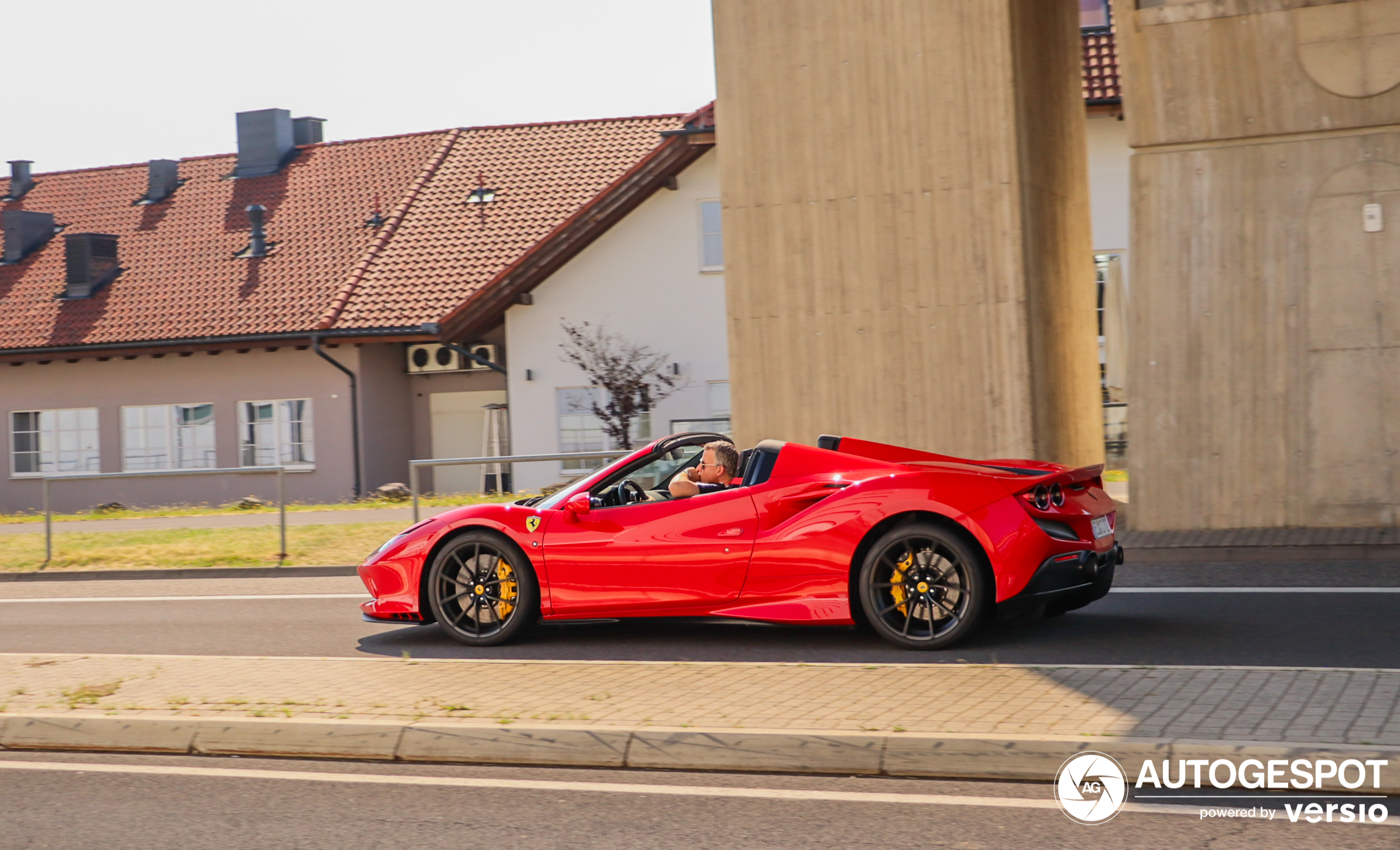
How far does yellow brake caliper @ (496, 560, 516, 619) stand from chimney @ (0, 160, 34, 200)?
31.5 m

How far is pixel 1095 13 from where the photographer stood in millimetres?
27859

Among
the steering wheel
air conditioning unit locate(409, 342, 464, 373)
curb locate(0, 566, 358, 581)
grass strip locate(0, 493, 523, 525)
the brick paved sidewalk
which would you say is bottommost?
the brick paved sidewalk

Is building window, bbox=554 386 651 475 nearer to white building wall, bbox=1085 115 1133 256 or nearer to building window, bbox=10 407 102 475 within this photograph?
white building wall, bbox=1085 115 1133 256

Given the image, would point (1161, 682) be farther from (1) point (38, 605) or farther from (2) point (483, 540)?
(1) point (38, 605)

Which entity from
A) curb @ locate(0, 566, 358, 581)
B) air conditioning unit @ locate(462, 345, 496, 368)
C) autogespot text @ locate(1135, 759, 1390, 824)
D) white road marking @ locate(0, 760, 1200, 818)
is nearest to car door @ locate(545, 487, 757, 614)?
white road marking @ locate(0, 760, 1200, 818)

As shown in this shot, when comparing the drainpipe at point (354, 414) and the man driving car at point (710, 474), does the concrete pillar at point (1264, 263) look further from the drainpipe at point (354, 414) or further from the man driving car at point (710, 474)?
the drainpipe at point (354, 414)

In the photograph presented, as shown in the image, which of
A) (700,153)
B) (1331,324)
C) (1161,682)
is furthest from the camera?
(700,153)

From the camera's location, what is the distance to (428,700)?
679 centimetres

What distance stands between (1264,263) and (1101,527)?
552cm

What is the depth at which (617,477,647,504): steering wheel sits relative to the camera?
8672 millimetres

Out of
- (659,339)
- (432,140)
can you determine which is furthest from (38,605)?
(432,140)

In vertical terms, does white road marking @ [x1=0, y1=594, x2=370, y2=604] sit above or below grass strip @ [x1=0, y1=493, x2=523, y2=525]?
below

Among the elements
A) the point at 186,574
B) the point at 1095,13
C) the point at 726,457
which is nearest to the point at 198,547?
the point at 186,574

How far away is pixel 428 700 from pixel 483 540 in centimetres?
200
